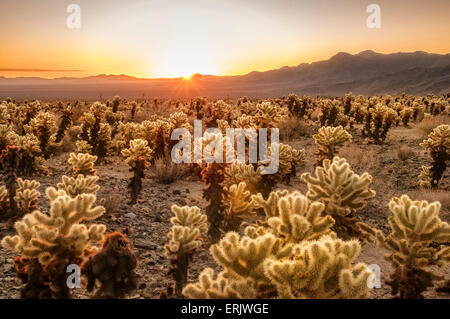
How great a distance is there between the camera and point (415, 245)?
3.15m

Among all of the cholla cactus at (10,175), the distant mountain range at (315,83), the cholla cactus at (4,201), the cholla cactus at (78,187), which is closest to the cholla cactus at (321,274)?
the cholla cactus at (78,187)

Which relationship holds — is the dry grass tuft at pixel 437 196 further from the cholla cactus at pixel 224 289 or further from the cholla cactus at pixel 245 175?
the cholla cactus at pixel 224 289

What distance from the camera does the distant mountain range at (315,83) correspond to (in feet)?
255

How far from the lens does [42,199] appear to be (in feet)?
20.8

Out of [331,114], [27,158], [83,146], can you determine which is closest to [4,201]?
[27,158]

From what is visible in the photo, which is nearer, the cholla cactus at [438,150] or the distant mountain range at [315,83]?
the cholla cactus at [438,150]

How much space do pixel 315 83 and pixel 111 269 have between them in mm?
118678

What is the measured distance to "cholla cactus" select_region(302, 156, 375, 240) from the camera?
3.82 meters

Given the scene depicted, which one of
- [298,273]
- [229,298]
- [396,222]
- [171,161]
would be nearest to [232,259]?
[229,298]

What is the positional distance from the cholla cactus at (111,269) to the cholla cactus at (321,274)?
1.37 meters

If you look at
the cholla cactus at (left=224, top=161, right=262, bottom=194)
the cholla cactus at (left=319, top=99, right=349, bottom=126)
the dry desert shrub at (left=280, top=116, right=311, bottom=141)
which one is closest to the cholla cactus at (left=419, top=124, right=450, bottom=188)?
the cholla cactus at (left=224, top=161, right=262, bottom=194)

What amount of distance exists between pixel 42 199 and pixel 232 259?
5308mm

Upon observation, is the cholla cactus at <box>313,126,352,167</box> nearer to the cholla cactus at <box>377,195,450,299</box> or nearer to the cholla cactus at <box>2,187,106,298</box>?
the cholla cactus at <box>377,195,450,299</box>

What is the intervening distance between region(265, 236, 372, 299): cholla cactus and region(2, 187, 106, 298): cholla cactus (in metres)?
1.69
